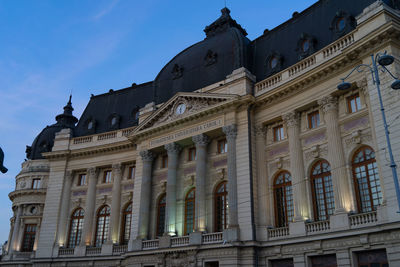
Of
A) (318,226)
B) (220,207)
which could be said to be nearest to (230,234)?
(220,207)

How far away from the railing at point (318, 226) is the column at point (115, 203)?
1894 centimetres

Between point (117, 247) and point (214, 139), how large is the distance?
1331cm

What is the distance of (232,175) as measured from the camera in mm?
30047

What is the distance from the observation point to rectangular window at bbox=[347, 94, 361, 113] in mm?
25797

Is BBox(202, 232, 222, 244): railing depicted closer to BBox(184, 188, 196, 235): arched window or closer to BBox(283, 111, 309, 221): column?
BBox(184, 188, 196, 235): arched window

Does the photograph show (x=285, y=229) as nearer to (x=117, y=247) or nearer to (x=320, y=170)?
(x=320, y=170)

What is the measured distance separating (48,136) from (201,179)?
24832 millimetres

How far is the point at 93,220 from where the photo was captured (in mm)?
39125

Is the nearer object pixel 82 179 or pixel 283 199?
pixel 283 199

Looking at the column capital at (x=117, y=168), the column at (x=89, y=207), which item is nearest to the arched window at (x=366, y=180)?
the column capital at (x=117, y=168)

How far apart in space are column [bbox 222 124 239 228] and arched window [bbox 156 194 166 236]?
8.28 metres

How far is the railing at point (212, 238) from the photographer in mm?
28922

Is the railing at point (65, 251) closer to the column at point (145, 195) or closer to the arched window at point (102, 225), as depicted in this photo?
the arched window at point (102, 225)

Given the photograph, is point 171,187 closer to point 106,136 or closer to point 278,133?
point 278,133
